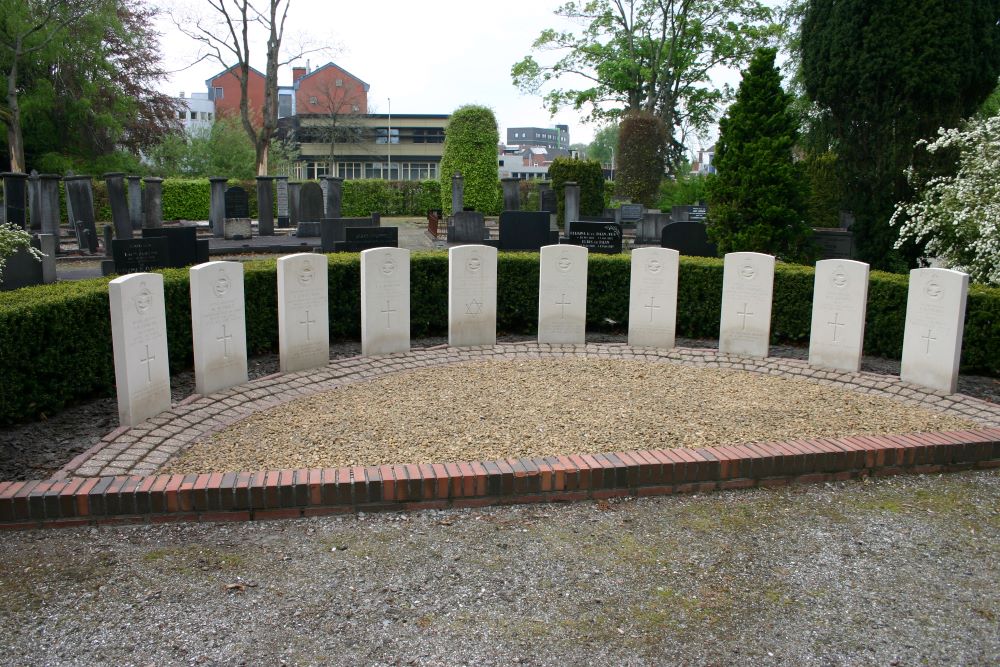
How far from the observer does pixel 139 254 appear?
37.2ft

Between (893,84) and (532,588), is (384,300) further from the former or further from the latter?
(893,84)

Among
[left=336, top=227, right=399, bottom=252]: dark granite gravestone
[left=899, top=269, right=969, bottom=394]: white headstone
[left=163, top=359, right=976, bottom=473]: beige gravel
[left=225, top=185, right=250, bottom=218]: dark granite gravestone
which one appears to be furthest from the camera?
[left=225, top=185, right=250, bottom=218]: dark granite gravestone

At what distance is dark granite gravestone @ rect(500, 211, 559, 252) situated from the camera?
17.4 m

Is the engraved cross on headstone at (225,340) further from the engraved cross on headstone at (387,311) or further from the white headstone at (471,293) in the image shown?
the white headstone at (471,293)

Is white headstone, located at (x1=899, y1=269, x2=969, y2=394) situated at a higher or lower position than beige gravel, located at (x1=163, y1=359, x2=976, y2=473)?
higher

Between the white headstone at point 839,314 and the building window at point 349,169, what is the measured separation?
66900mm

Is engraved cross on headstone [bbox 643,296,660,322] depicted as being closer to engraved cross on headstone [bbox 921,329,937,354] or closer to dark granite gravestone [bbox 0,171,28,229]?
engraved cross on headstone [bbox 921,329,937,354]

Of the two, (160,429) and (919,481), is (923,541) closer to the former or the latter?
(919,481)

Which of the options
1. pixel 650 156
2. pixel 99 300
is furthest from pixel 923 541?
pixel 650 156

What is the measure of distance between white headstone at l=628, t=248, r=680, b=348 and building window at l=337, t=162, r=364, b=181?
65.6m

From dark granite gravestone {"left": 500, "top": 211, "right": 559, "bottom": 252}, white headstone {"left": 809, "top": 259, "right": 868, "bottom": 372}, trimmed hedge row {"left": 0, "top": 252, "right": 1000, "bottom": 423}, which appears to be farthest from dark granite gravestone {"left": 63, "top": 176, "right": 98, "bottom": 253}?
white headstone {"left": 809, "top": 259, "right": 868, "bottom": 372}

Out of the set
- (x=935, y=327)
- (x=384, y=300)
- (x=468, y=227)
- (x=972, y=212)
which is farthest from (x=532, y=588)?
(x=468, y=227)

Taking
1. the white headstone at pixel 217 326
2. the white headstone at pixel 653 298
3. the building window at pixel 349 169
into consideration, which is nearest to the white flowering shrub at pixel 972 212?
the white headstone at pixel 653 298

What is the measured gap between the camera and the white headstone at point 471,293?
9195 mm
